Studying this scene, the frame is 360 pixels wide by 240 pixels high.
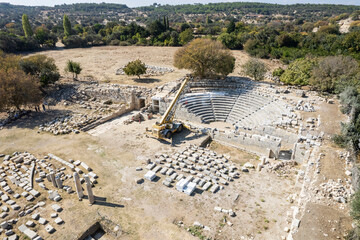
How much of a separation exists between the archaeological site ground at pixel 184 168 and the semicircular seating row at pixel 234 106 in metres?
0.12

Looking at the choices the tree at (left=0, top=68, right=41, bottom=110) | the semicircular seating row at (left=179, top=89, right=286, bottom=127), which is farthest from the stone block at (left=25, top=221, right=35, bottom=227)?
the semicircular seating row at (left=179, top=89, right=286, bottom=127)

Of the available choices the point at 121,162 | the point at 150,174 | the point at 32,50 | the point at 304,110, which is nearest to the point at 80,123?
the point at 121,162

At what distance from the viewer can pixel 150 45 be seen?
72188mm


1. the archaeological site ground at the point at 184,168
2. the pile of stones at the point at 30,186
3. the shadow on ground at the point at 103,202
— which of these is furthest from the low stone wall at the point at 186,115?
the shadow on ground at the point at 103,202

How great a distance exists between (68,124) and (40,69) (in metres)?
14.7

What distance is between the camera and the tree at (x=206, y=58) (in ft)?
104

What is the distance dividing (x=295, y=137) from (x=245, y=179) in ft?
23.3

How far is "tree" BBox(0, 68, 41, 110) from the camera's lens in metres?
25.6

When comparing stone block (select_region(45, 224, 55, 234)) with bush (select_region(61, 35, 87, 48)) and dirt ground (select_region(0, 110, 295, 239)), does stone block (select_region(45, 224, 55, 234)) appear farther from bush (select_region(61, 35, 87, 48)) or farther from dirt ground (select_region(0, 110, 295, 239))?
bush (select_region(61, 35, 87, 48))

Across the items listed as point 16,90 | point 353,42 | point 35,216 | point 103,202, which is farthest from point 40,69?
point 353,42

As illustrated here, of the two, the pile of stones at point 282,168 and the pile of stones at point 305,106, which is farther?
the pile of stones at point 305,106

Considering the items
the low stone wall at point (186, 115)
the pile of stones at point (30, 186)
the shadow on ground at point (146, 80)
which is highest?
the shadow on ground at point (146, 80)

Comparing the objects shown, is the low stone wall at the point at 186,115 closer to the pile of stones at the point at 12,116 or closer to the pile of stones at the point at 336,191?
the pile of stones at the point at 336,191

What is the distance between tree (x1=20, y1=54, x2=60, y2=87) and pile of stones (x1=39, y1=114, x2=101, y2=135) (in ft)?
35.0
